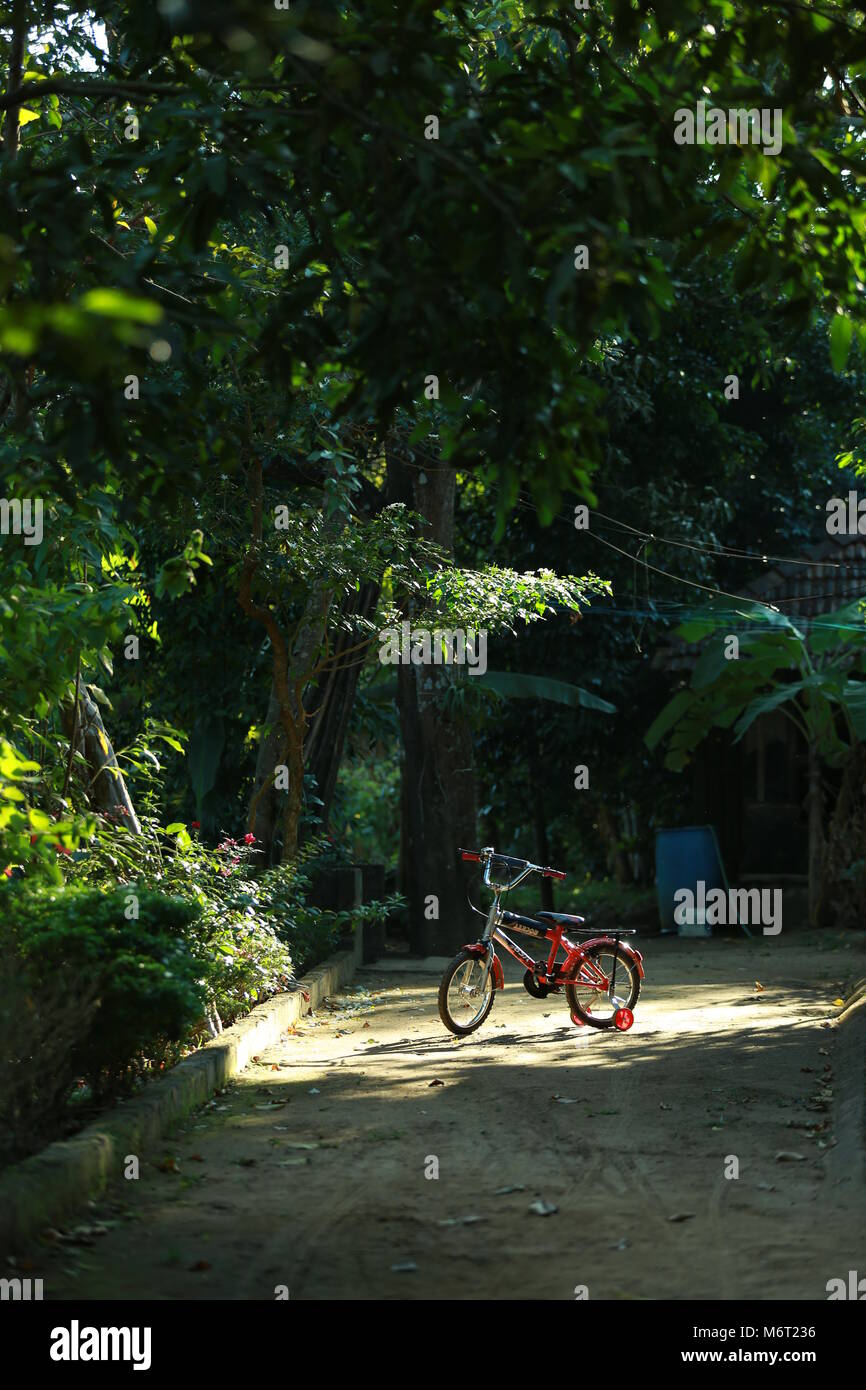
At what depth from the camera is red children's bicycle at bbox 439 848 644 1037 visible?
411 inches

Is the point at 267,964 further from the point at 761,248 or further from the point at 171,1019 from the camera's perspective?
the point at 761,248


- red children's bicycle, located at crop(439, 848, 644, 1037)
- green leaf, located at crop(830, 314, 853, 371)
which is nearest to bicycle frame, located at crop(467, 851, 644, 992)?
red children's bicycle, located at crop(439, 848, 644, 1037)

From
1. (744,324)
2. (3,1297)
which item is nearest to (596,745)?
(744,324)

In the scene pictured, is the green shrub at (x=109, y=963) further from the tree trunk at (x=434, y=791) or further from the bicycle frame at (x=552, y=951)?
the tree trunk at (x=434, y=791)

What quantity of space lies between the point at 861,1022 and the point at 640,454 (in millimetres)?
10846

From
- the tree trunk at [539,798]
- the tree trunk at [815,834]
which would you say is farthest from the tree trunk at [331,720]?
the tree trunk at [815,834]

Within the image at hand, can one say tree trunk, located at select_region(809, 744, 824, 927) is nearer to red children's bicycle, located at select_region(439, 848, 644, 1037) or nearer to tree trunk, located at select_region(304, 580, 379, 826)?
tree trunk, located at select_region(304, 580, 379, 826)

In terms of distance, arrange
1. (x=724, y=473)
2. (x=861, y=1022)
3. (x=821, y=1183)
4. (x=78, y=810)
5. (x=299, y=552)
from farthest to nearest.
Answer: (x=724, y=473) → (x=299, y=552) → (x=861, y=1022) → (x=78, y=810) → (x=821, y=1183)

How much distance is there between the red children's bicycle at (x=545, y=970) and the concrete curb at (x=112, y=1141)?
1.35 meters

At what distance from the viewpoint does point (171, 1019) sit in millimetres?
6727

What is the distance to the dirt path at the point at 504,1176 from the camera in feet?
16.8

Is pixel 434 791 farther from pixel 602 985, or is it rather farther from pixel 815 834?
pixel 602 985

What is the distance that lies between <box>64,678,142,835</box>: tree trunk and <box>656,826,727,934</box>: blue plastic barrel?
35.6ft

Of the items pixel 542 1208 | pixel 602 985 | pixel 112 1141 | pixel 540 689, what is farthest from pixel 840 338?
pixel 540 689
